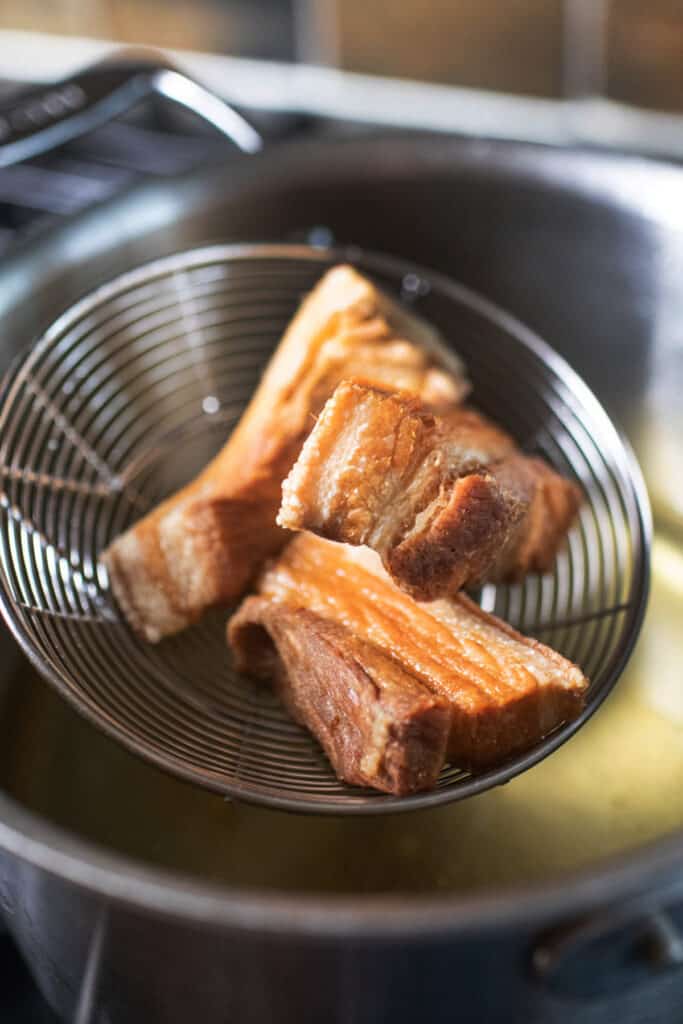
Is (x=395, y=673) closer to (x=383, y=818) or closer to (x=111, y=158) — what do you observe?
(x=383, y=818)

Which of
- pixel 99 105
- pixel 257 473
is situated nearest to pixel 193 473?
pixel 257 473

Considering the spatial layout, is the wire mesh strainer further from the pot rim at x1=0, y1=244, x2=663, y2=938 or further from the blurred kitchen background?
the blurred kitchen background

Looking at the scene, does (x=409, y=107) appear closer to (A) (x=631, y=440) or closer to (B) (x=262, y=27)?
(B) (x=262, y=27)

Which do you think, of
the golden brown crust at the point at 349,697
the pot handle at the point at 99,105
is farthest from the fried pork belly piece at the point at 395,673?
the pot handle at the point at 99,105

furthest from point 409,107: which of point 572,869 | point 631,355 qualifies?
point 572,869

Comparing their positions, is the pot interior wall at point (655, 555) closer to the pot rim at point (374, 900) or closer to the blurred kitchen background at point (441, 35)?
the pot rim at point (374, 900)

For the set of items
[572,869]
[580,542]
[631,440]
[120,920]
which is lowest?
[120,920]
